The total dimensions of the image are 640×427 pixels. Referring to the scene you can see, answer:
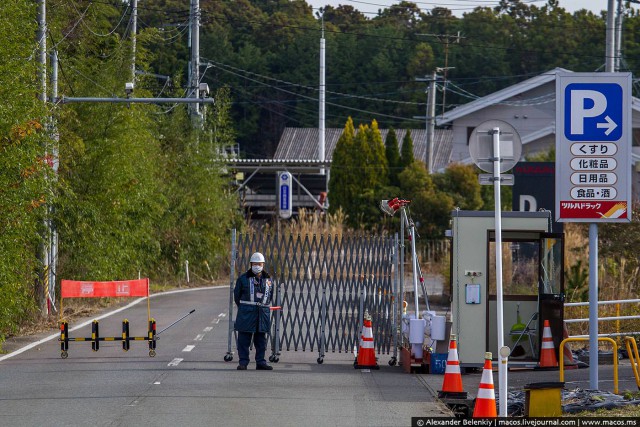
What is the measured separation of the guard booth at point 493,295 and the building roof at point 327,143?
48736mm

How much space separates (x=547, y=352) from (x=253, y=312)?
469 cm

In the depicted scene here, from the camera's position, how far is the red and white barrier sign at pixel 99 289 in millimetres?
19406

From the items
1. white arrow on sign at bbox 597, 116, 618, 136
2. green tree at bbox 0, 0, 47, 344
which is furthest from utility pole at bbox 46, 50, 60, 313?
white arrow on sign at bbox 597, 116, 618, 136

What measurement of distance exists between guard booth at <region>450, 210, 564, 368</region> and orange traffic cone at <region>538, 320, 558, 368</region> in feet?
0.50

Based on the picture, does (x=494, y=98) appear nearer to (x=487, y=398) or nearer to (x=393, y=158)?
(x=393, y=158)

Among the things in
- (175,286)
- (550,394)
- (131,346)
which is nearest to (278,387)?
(550,394)

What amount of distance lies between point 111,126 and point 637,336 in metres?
14.7

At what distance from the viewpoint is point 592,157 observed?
44.1ft

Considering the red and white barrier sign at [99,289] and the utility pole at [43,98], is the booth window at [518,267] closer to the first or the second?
the red and white barrier sign at [99,289]

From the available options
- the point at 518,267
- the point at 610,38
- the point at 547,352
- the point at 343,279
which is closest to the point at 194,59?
the point at 518,267

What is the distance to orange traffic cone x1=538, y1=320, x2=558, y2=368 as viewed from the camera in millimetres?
17375

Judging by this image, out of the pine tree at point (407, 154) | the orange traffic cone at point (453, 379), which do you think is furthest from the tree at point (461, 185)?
the orange traffic cone at point (453, 379)

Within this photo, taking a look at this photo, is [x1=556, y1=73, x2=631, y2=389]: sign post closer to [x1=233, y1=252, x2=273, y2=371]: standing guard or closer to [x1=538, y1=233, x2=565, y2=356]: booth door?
[x1=538, y1=233, x2=565, y2=356]: booth door

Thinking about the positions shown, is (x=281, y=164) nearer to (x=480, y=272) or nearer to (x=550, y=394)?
(x=480, y=272)
